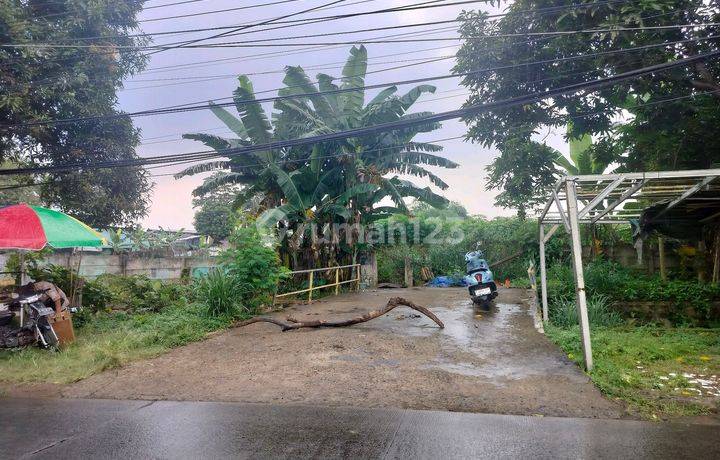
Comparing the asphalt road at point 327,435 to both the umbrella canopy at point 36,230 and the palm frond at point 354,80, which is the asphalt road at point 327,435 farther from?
the palm frond at point 354,80

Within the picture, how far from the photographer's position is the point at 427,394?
480 centimetres

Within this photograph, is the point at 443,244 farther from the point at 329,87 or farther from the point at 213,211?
the point at 213,211

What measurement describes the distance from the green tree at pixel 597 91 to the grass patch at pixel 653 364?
13.3 feet

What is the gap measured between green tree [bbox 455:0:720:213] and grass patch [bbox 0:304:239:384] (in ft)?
25.2

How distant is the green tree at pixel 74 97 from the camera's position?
9609mm

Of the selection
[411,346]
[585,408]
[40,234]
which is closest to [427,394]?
[585,408]

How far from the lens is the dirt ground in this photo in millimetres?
4645

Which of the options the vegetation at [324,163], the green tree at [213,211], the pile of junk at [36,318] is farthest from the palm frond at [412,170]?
the green tree at [213,211]

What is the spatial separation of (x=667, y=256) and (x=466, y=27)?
8237 millimetres

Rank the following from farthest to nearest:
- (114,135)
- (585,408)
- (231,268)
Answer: (114,135) < (231,268) < (585,408)

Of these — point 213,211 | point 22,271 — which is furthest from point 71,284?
point 213,211

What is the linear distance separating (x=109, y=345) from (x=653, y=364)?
8.10 meters

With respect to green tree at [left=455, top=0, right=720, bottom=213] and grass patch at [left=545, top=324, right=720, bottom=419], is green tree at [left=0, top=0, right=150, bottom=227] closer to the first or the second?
green tree at [left=455, top=0, right=720, bottom=213]

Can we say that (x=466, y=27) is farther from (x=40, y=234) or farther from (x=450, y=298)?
(x=40, y=234)
